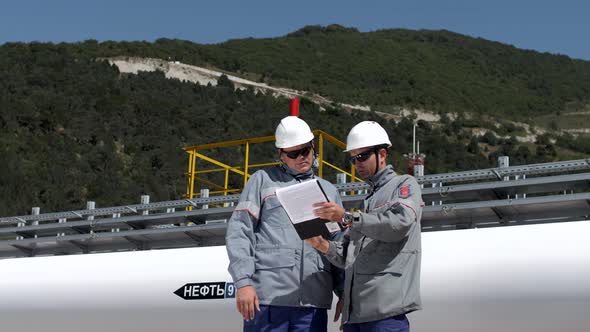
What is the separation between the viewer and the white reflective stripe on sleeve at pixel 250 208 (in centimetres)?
486

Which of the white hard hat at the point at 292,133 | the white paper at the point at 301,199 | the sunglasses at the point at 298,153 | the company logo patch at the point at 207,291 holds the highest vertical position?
the white hard hat at the point at 292,133

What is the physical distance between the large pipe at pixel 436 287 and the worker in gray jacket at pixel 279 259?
109 centimetres

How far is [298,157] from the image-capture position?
494cm

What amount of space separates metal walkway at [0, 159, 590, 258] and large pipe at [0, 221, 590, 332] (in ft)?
3.68

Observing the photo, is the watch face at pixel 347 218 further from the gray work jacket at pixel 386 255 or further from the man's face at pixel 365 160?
the man's face at pixel 365 160

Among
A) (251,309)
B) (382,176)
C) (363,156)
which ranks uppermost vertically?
(363,156)

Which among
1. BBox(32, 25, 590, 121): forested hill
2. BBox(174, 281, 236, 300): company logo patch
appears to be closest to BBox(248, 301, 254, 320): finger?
BBox(174, 281, 236, 300): company logo patch

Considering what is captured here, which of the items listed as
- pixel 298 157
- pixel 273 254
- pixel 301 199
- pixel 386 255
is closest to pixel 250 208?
pixel 273 254

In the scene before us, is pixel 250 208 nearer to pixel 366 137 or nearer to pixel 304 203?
pixel 304 203

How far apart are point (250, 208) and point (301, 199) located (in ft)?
1.80

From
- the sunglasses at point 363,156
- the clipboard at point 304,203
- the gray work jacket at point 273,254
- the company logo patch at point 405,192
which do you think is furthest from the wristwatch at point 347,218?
the gray work jacket at point 273,254

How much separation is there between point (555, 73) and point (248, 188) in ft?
419

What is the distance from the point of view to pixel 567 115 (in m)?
102

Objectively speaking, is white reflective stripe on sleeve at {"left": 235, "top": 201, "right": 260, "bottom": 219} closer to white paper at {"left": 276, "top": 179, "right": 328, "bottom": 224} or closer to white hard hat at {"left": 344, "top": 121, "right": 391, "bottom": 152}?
white paper at {"left": 276, "top": 179, "right": 328, "bottom": 224}
